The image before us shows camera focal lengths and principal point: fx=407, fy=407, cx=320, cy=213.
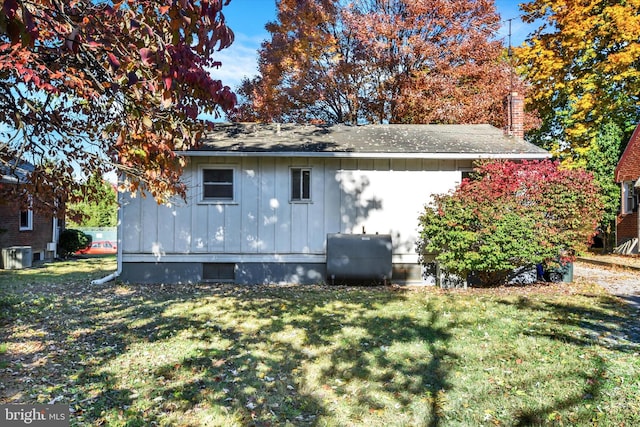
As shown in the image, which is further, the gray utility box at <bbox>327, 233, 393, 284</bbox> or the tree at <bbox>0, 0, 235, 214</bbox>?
the gray utility box at <bbox>327, 233, 393, 284</bbox>

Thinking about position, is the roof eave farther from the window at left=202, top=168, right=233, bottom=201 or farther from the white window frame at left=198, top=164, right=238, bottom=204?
the window at left=202, top=168, right=233, bottom=201

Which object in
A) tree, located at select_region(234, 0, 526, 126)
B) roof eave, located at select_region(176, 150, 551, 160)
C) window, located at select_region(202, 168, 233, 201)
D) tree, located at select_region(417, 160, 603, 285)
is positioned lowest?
tree, located at select_region(417, 160, 603, 285)

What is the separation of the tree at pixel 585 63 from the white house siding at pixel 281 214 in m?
13.5

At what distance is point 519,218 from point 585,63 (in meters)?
16.4

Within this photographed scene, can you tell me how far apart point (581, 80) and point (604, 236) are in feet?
26.3

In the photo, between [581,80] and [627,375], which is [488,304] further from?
[581,80]

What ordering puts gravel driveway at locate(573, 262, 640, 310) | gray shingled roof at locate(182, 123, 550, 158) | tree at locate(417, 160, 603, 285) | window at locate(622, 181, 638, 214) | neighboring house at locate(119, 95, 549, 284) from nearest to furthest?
gravel driveway at locate(573, 262, 640, 310) → tree at locate(417, 160, 603, 285) → gray shingled roof at locate(182, 123, 550, 158) → neighboring house at locate(119, 95, 549, 284) → window at locate(622, 181, 638, 214)

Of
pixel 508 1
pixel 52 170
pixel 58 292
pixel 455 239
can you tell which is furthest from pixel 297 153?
pixel 508 1

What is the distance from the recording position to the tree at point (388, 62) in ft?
57.4

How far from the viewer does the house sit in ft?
61.0

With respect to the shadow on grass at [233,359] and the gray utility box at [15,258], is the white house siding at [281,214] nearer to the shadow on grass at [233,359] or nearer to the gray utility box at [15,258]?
the shadow on grass at [233,359]

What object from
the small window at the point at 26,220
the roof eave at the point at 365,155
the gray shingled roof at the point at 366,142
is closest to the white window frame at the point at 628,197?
the gray shingled roof at the point at 366,142

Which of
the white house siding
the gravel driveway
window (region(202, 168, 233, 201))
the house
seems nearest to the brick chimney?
the white house siding

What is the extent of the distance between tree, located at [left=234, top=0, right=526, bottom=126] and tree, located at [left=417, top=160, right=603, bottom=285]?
8.70 meters
